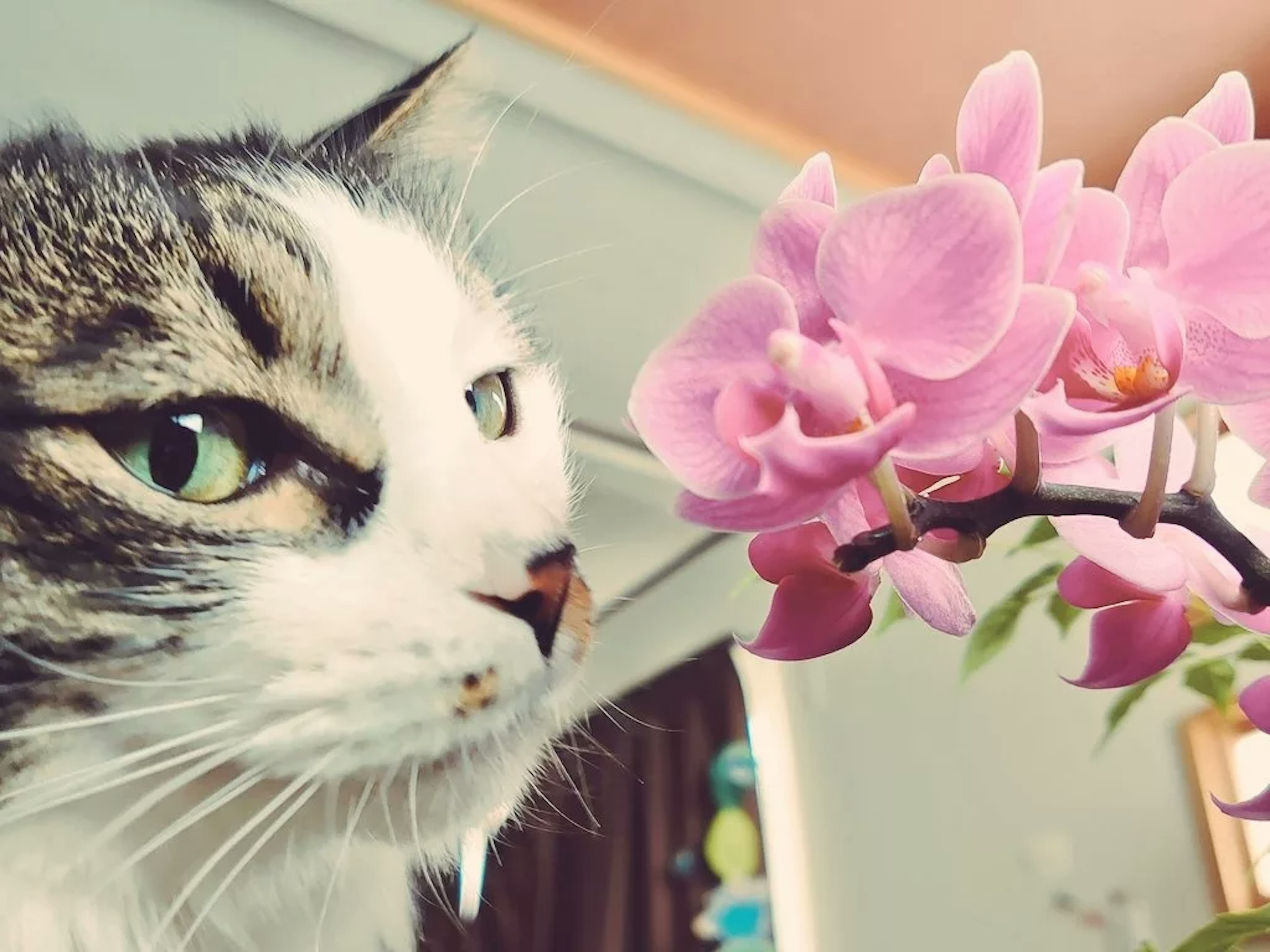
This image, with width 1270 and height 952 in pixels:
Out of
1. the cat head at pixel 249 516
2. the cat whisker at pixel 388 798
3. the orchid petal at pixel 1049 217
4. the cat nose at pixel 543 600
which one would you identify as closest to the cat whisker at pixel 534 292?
the cat head at pixel 249 516

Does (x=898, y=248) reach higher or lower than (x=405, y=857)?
higher

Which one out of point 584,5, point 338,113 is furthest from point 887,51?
point 338,113

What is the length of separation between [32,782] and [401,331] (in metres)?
0.25

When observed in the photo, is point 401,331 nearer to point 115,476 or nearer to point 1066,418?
point 115,476

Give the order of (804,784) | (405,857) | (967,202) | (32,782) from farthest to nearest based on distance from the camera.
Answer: (804,784) → (405,857) → (32,782) → (967,202)

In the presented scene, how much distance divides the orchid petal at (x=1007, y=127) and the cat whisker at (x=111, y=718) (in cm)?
33

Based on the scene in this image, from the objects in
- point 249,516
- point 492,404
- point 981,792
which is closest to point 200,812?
point 249,516

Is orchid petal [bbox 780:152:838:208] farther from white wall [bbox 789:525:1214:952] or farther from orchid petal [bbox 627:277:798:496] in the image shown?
white wall [bbox 789:525:1214:952]

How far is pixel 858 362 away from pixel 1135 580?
13cm

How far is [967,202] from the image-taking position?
25 centimetres

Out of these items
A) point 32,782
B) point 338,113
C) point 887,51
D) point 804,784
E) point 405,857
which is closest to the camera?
point 32,782

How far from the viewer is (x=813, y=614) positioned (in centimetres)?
31

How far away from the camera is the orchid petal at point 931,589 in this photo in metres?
0.34

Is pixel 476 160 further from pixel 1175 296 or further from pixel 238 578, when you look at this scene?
pixel 1175 296
